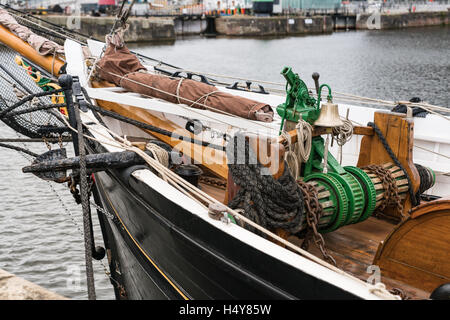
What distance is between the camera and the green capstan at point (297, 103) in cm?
447

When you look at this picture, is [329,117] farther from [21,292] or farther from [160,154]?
[21,292]

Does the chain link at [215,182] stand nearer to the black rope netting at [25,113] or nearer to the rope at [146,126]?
the rope at [146,126]

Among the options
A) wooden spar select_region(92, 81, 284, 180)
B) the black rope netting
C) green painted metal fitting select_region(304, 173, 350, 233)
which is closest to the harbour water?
the black rope netting

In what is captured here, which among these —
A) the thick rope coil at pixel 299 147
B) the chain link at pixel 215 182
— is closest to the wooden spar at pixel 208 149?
the chain link at pixel 215 182

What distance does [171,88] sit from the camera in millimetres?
6066

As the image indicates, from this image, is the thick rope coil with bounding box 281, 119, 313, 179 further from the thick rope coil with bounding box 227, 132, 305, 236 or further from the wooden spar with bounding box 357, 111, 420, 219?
the wooden spar with bounding box 357, 111, 420, 219

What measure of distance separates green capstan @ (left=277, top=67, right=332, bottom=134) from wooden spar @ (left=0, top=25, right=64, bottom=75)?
4.58m

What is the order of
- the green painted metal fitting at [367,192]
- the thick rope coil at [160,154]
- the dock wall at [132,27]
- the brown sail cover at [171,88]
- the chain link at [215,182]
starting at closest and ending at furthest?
the green painted metal fitting at [367,192], the thick rope coil at [160,154], the brown sail cover at [171,88], the chain link at [215,182], the dock wall at [132,27]

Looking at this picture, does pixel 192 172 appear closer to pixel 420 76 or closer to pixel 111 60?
pixel 111 60

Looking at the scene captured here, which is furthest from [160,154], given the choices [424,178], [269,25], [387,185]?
[269,25]

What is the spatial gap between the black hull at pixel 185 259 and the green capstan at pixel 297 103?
1431 millimetres

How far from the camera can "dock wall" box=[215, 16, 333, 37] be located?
56969 millimetres

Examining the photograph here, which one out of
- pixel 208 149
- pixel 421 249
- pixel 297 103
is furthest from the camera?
pixel 208 149

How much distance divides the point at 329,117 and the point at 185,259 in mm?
1745
